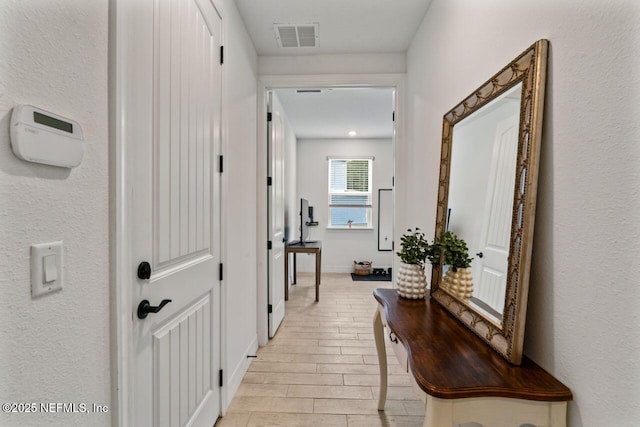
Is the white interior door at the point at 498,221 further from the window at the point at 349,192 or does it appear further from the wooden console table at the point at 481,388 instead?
the window at the point at 349,192

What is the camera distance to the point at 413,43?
8.29ft

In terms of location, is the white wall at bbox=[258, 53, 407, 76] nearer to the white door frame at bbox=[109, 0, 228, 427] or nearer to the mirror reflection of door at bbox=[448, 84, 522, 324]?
the mirror reflection of door at bbox=[448, 84, 522, 324]

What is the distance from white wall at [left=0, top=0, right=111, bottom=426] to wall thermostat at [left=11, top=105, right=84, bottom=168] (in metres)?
0.02

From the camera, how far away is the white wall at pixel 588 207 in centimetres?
72

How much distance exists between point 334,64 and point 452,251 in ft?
6.80

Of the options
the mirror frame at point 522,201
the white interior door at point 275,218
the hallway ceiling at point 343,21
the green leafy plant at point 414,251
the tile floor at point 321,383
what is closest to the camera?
the mirror frame at point 522,201

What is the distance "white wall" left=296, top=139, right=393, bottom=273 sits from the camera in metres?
6.19

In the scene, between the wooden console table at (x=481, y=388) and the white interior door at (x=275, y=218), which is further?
the white interior door at (x=275, y=218)

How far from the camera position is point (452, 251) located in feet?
4.94

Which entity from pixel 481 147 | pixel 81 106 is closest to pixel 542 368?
pixel 481 147

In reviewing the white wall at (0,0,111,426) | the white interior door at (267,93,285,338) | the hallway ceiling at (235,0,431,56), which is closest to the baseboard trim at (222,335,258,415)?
the white interior door at (267,93,285,338)

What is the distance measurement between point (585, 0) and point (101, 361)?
169cm

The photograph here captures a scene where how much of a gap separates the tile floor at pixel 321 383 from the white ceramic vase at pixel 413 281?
0.81 meters

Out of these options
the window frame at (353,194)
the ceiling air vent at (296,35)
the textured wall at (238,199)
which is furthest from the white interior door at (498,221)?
the window frame at (353,194)
